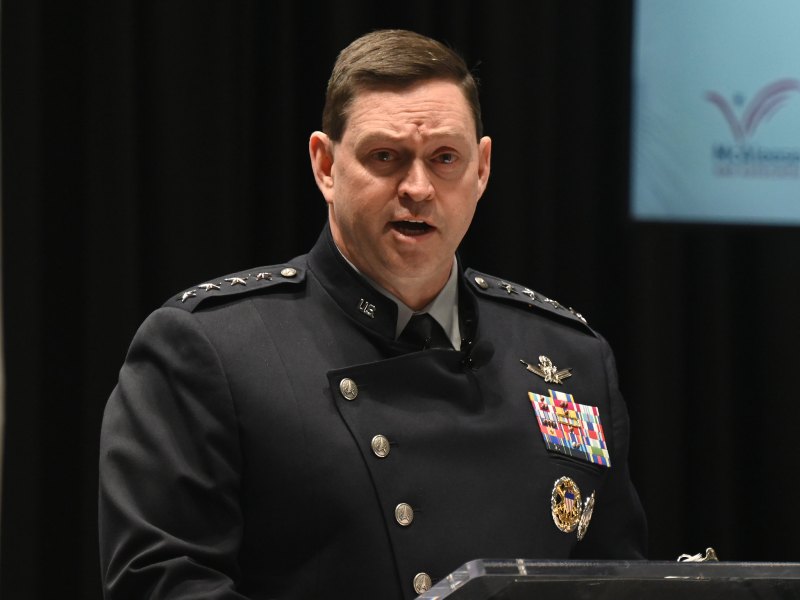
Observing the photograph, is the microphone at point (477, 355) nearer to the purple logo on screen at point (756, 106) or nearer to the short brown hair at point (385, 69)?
the short brown hair at point (385, 69)

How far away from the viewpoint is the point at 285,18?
294 cm

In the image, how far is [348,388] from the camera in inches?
69.8

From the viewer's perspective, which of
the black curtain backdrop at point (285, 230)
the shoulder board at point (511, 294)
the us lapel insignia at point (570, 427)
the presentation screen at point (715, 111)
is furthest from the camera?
the presentation screen at point (715, 111)

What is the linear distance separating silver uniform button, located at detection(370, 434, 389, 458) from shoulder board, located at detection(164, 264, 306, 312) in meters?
0.29

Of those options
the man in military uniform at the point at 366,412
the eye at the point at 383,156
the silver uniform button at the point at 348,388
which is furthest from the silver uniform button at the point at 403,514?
the eye at the point at 383,156

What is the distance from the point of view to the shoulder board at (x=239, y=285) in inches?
72.0

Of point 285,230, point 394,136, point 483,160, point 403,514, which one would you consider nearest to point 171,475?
point 403,514

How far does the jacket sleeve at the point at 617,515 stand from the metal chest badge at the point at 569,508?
58mm

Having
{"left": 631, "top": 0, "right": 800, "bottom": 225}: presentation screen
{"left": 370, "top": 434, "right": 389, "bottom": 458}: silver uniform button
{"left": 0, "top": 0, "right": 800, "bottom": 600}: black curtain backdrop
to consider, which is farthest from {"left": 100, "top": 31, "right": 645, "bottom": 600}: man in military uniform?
{"left": 631, "top": 0, "right": 800, "bottom": 225}: presentation screen

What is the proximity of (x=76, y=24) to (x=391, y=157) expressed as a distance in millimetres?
1244

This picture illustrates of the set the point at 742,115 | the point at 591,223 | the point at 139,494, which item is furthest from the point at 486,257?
the point at 139,494

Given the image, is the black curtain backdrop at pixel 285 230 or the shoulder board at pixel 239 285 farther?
the black curtain backdrop at pixel 285 230

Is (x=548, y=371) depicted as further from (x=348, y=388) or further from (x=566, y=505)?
(x=348, y=388)

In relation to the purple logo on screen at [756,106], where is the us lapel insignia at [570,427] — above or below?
below
